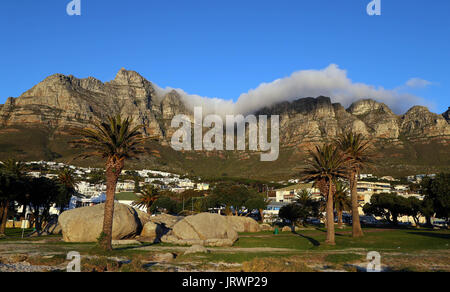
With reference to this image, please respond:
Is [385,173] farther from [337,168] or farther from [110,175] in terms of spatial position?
[110,175]

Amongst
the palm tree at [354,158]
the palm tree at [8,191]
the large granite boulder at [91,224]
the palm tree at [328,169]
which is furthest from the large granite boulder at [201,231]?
the palm tree at [8,191]

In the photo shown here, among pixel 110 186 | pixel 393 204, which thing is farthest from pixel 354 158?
pixel 393 204

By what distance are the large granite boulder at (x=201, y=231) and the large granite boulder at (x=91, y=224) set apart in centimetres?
391

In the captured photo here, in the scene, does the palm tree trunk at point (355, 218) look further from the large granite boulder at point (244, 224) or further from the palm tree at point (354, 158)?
the large granite boulder at point (244, 224)

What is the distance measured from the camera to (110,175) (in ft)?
82.6

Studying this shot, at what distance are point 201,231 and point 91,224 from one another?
11102mm

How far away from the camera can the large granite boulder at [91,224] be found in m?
33.1

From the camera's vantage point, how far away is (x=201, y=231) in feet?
116

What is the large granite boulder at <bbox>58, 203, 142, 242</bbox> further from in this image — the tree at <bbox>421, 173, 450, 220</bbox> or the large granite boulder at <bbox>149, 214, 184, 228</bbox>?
the tree at <bbox>421, 173, 450, 220</bbox>

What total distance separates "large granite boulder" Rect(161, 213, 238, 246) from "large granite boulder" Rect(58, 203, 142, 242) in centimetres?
391

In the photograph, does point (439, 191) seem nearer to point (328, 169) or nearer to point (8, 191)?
point (328, 169)

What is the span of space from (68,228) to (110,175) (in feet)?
39.5

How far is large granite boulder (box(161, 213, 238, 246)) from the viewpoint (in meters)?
34.1
